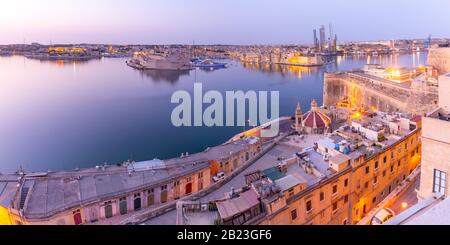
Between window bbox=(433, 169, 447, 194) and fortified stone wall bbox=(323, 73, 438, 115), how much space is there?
746 centimetres

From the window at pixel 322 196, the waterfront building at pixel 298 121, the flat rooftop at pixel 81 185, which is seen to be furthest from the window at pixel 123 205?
the waterfront building at pixel 298 121

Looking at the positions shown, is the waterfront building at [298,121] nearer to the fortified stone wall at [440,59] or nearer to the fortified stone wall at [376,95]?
the fortified stone wall at [376,95]

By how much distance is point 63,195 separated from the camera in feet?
19.3

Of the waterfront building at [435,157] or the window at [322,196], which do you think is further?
the window at [322,196]

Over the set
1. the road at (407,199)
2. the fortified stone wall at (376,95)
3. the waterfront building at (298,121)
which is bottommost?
the road at (407,199)

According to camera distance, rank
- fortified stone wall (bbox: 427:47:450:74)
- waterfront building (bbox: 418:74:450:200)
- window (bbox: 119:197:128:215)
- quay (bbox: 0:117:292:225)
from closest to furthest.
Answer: waterfront building (bbox: 418:74:450:200), quay (bbox: 0:117:292:225), window (bbox: 119:197:128:215), fortified stone wall (bbox: 427:47:450:74)

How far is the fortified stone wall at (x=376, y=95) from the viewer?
11430mm

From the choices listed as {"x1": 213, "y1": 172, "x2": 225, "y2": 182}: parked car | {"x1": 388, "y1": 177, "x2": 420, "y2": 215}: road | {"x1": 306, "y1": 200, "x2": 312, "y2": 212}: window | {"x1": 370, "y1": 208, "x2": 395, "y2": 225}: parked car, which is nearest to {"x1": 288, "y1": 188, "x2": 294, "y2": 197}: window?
{"x1": 306, "y1": 200, "x2": 312, "y2": 212}: window

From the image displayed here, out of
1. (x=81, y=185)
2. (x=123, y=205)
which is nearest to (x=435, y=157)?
(x=123, y=205)

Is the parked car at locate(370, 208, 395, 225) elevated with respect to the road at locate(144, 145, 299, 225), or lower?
elevated

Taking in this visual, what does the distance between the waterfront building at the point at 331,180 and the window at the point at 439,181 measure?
144cm

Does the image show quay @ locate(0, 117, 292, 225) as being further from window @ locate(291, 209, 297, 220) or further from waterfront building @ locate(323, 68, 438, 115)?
waterfront building @ locate(323, 68, 438, 115)

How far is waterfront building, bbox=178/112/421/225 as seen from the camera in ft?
12.9

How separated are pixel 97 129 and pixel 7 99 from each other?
1202 cm
